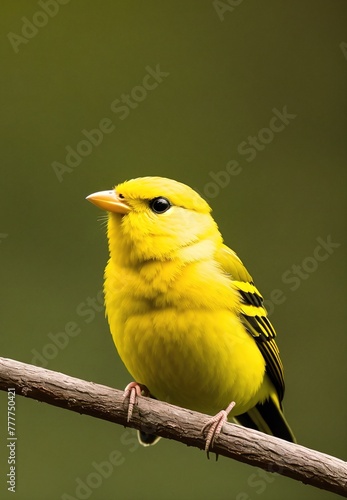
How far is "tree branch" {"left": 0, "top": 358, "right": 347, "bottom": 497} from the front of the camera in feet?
6.44

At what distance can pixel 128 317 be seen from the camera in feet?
6.99

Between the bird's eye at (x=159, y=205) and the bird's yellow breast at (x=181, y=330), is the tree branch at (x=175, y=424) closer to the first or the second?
the bird's yellow breast at (x=181, y=330)

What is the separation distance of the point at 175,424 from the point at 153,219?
1.90 feet
